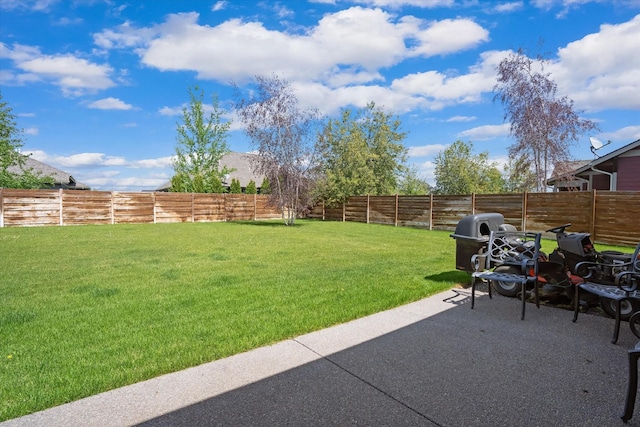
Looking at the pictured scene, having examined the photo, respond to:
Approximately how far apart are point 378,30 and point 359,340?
1043cm

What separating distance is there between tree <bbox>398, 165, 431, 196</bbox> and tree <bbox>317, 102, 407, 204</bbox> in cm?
115

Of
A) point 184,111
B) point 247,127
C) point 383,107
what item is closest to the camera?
point 247,127

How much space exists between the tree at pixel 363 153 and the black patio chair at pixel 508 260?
1727cm

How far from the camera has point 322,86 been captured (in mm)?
21891

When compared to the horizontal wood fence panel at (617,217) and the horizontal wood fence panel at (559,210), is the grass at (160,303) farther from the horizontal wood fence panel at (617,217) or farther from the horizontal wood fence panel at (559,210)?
the horizontal wood fence panel at (617,217)

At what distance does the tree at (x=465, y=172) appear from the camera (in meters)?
29.6

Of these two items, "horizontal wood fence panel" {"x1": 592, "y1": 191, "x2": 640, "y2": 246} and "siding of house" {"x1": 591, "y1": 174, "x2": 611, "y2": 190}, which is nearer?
"horizontal wood fence panel" {"x1": 592, "y1": 191, "x2": 640, "y2": 246}

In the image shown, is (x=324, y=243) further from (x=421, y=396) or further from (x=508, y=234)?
(x=421, y=396)

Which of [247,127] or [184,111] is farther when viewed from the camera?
[184,111]

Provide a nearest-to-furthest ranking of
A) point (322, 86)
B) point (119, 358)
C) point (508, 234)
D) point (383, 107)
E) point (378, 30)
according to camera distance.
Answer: point (119, 358) → point (508, 234) → point (378, 30) → point (322, 86) → point (383, 107)

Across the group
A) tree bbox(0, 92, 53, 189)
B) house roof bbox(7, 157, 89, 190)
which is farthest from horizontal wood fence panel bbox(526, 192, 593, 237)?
house roof bbox(7, 157, 89, 190)

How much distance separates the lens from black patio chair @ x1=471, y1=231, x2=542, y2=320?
14.1 ft

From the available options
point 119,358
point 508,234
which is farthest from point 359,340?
point 508,234

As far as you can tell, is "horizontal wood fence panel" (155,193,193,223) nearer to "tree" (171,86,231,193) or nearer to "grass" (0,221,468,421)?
"grass" (0,221,468,421)
